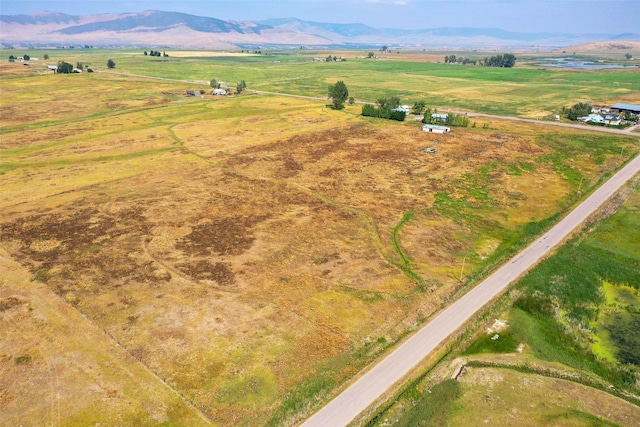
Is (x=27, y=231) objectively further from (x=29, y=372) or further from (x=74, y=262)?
(x=29, y=372)

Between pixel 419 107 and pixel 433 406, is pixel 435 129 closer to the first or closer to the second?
pixel 419 107

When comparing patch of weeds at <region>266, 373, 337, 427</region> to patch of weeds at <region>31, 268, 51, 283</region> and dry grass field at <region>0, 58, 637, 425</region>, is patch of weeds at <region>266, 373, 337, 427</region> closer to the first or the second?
dry grass field at <region>0, 58, 637, 425</region>

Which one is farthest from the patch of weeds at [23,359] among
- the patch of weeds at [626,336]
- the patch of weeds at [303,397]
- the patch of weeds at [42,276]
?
the patch of weeds at [626,336]

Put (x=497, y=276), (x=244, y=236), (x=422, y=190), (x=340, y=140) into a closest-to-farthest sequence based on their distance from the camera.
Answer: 1. (x=497, y=276)
2. (x=244, y=236)
3. (x=422, y=190)
4. (x=340, y=140)

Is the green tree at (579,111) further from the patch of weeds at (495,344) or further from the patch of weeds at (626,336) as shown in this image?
the patch of weeds at (495,344)

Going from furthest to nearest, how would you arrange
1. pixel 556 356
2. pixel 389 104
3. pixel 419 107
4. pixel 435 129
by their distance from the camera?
pixel 419 107 < pixel 389 104 < pixel 435 129 < pixel 556 356

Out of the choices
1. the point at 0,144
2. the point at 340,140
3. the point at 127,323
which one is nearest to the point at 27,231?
the point at 127,323

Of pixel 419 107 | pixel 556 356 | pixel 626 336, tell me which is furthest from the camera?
pixel 419 107

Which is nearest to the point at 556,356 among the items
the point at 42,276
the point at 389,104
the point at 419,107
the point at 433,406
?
the point at 433,406

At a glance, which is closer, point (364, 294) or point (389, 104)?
point (364, 294)
